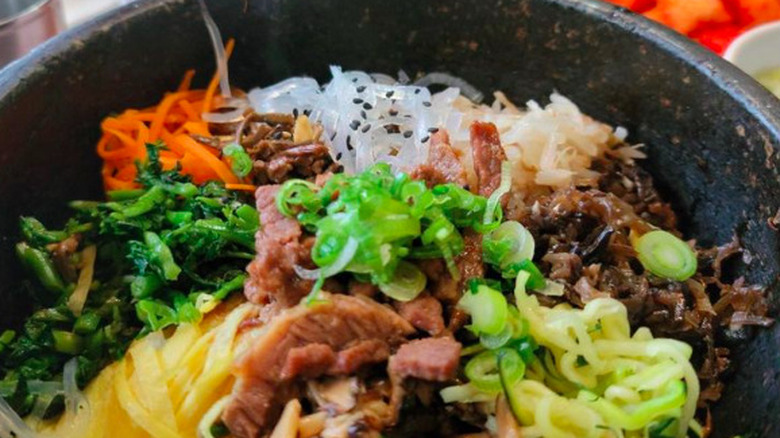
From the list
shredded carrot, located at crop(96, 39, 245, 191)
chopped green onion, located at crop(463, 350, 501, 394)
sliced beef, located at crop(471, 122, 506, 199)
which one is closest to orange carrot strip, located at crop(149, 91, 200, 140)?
shredded carrot, located at crop(96, 39, 245, 191)

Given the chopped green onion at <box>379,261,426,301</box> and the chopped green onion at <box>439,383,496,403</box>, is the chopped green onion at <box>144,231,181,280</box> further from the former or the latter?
the chopped green onion at <box>439,383,496,403</box>

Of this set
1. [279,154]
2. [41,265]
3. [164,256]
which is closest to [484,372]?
[164,256]

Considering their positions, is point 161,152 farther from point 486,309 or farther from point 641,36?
point 641,36

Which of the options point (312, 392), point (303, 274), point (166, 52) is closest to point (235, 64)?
point (166, 52)

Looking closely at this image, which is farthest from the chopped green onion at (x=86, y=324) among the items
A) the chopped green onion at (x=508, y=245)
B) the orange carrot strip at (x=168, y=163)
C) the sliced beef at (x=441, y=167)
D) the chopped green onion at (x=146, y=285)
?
the chopped green onion at (x=508, y=245)

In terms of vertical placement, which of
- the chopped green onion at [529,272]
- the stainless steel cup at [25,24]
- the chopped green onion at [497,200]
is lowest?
the chopped green onion at [529,272]

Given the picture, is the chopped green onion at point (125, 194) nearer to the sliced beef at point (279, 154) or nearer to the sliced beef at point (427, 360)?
the sliced beef at point (279, 154)

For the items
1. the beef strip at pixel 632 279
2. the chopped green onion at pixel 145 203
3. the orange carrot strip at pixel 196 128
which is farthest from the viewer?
the orange carrot strip at pixel 196 128
